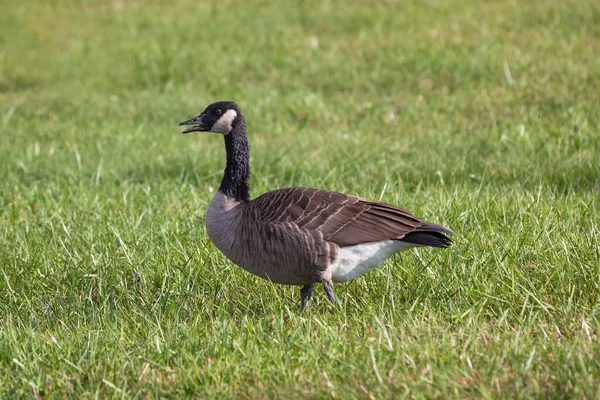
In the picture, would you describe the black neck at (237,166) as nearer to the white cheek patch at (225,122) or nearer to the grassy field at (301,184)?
the white cheek patch at (225,122)

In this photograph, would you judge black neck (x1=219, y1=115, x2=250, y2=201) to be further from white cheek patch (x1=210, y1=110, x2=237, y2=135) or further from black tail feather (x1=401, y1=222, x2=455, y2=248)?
black tail feather (x1=401, y1=222, x2=455, y2=248)

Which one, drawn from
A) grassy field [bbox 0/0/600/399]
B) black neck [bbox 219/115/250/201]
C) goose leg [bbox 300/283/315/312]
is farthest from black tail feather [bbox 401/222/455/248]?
black neck [bbox 219/115/250/201]

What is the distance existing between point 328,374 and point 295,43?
921cm

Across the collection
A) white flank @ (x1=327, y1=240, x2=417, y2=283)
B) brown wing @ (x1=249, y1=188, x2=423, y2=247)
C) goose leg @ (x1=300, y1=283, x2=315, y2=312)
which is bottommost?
goose leg @ (x1=300, y1=283, x2=315, y2=312)

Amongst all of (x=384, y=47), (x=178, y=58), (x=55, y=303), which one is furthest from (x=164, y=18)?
(x=55, y=303)

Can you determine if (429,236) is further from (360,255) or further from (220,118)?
(220,118)

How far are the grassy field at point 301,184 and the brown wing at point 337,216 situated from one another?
40 cm

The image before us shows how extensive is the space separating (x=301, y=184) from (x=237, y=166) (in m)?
2.42

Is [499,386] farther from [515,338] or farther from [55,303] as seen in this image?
[55,303]

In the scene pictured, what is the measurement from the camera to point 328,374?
4051 millimetres

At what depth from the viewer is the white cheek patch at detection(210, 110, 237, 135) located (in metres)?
5.65

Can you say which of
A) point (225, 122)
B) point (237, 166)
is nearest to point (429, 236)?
point (237, 166)

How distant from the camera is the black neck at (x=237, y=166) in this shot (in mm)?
5629

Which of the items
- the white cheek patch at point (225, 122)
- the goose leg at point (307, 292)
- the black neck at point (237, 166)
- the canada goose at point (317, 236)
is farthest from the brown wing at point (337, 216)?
the white cheek patch at point (225, 122)
